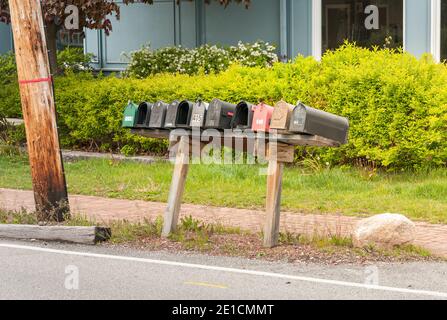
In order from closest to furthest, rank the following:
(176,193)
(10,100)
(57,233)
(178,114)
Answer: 1. (178,114)
2. (176,193)
3. (57,233)
4. (10,100)

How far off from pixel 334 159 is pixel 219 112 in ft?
16.5

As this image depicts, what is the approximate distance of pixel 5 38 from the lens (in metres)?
25.0

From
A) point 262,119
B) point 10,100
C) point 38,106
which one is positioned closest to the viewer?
point 262,119

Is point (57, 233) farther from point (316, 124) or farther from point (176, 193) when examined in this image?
point (316, 124)

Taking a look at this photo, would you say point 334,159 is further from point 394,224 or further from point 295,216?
point 394,224

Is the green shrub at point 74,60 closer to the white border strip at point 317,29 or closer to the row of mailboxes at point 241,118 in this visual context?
the white border strip at point 317,29

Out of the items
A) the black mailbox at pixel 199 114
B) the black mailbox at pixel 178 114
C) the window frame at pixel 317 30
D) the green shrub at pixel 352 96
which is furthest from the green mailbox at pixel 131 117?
the window frame at pixel 317 30

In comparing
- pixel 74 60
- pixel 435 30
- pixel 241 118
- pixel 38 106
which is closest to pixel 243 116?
pixel 241 118

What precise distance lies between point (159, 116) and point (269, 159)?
50.9 inches

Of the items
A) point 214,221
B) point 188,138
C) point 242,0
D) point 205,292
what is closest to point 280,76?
point 242,0

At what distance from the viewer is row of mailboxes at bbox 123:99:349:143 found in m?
8.66

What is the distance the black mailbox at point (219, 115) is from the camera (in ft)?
29.7

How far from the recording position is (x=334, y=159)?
45.2 feet

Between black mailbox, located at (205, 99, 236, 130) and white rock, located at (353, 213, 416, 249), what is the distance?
5.71 ft
